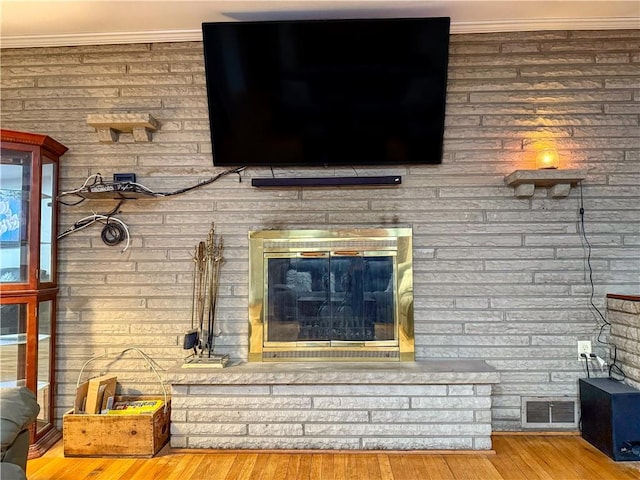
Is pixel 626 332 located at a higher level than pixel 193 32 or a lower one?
lower

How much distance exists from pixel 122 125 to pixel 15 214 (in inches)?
31.2

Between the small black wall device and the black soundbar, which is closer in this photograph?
the small black wall device

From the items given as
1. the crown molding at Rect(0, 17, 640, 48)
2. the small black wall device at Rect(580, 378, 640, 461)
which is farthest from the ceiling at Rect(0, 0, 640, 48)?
the small black wall device at Rect(580, 378, 640, 461)

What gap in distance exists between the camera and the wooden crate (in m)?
2.26

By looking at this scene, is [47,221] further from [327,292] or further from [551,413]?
[551,413]

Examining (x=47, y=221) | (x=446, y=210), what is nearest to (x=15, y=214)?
(x=47, y=221)

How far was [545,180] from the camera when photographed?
245 cm

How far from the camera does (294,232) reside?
2.64 metres

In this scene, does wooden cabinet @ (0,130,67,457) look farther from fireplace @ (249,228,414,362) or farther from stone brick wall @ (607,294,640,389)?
stone brick wall @ (607,294,640,389)

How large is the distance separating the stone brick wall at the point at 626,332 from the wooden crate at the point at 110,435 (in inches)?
105

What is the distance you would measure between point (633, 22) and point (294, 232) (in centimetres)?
246

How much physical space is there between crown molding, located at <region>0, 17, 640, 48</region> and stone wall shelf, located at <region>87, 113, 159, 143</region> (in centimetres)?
52

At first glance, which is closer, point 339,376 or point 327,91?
point 339,376

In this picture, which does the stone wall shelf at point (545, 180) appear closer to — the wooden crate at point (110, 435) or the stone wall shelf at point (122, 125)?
the stone wall shelf at point (122, 125)
